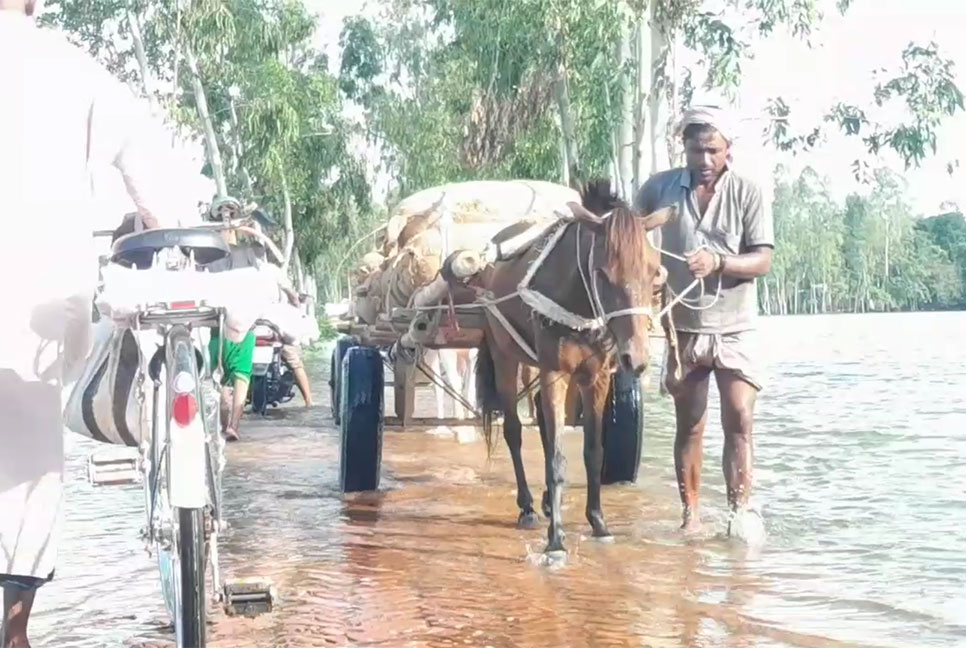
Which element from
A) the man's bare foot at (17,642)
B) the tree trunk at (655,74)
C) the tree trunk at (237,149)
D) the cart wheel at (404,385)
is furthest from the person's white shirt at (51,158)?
the tree trunk at (237,149)

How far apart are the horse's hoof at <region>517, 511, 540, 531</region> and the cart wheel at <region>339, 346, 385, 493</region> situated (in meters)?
1.47

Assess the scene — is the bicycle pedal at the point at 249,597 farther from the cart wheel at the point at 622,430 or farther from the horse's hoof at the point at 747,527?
the cart wheel at the point at 622,430

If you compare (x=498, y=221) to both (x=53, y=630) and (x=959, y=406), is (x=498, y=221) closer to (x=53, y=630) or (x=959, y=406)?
(x=53, y=630)

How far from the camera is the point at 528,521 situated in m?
8.03

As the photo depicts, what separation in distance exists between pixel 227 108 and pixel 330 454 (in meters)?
26.9

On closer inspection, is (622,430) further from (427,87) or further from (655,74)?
(427,87)

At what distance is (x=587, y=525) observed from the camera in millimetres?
8016

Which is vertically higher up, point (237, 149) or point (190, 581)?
point (237, 149)

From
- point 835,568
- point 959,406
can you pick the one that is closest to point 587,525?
point 835,568

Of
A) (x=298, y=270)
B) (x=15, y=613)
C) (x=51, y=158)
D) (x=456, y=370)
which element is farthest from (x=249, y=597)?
(x=298, y=270)

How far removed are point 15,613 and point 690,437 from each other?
4.26 meters

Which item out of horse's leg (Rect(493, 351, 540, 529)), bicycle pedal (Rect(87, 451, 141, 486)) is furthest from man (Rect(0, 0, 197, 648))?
horse's leg (Rect(493, 351, 540, 529))

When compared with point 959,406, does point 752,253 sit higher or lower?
higher

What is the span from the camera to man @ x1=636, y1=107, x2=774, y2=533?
7.16 m
